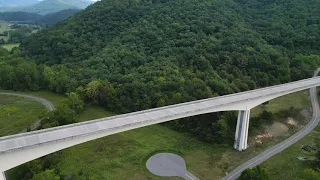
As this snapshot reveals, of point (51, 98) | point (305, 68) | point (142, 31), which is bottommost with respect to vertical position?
point (51, 98)

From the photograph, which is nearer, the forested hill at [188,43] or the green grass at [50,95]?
the green grass at [50,95]

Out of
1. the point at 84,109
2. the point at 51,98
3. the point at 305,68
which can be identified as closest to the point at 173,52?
the point at 84,109

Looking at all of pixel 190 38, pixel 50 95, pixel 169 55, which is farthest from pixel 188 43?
pixel 50 95

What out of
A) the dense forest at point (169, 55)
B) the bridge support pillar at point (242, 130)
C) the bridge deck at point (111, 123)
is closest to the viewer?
the bridge deck at point (111, 123)

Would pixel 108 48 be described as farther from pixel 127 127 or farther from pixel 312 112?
pixel 312 112

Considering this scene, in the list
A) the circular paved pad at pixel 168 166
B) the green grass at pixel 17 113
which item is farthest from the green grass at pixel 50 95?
the circular paved pad at pixel 168 166

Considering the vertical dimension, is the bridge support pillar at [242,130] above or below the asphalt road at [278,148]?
above

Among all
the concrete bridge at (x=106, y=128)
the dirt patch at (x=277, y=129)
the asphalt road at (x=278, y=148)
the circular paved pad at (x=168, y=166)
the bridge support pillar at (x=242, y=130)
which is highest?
the concrete bridge at (x=106, y=128)

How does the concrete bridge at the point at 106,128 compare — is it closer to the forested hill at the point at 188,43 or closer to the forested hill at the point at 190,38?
the forested hill at the point at 188,43
